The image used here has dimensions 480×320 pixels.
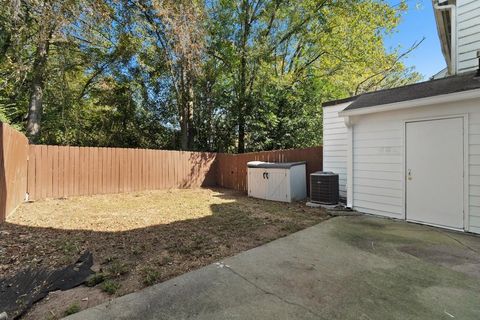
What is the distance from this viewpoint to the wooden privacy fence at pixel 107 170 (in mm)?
6820

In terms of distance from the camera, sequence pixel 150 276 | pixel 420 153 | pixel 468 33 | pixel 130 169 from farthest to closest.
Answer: pixel 130 169, pixel 468 33, pixel 420 153, pixel 150 276

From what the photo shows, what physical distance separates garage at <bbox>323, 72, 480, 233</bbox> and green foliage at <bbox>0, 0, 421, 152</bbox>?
606cm

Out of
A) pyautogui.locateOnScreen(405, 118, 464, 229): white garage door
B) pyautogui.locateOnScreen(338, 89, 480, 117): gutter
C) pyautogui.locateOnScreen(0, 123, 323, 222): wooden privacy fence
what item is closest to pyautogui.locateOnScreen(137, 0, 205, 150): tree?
pyautogui.locateOnScreen(0, 123, 323, 222): wooden privacy fence

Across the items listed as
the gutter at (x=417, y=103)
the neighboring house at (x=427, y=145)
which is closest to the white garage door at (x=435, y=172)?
the neighboring house at (x=427, y=145)

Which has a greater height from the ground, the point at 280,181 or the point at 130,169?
the point at 130,169

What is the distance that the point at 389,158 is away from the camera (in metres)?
5.00

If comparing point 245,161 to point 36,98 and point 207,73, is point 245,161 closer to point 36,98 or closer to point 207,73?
point 207,73

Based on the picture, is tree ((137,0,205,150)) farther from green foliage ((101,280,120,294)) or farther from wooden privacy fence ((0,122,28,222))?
green foliage ((101,280,120,294))

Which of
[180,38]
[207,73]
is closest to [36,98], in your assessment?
[180,38]

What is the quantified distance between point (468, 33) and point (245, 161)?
675 cm

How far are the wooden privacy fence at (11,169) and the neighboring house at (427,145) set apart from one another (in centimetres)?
650

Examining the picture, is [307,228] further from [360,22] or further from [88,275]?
[360,22]

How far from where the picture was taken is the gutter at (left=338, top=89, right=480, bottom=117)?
3908 millimetres

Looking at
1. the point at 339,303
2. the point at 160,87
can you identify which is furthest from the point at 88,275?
the point at 160,87
